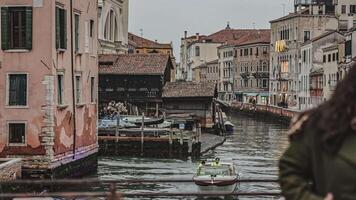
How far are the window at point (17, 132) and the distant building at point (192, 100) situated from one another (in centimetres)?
2469

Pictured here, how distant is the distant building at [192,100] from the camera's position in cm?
4703

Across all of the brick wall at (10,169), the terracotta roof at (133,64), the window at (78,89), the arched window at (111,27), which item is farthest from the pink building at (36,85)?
the arched window at (111,27)

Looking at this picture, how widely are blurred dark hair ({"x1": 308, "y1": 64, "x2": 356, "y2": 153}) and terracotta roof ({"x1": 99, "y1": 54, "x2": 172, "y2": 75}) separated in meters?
41.9

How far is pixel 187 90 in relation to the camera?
156 feet

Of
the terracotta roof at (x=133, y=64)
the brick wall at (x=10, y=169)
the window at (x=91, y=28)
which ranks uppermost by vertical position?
the window at (x=91, y=28)

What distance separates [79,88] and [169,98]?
880 inches

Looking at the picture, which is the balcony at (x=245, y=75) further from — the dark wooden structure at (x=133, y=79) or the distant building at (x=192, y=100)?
the dark wooden structure at (x=133, y=79)

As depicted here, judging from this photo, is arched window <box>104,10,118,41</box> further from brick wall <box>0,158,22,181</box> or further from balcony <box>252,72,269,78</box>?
balcony <box>252,72,269,78</box>

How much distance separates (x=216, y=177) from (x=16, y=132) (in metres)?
6.29

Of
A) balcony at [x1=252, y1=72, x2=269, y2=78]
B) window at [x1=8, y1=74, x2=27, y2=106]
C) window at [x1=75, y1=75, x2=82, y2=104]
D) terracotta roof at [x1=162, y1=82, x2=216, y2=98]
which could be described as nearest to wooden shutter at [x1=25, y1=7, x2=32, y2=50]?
window at [x1=8, y1=74, x2=27, y2=106]

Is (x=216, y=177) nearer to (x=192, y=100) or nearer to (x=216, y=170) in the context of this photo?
(x=216, y=170)

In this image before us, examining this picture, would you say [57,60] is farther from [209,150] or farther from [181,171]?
[209,150]

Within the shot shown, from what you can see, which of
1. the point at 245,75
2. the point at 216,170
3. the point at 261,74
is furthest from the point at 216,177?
the point at 245,75

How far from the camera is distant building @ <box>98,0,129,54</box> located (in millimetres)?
49250
